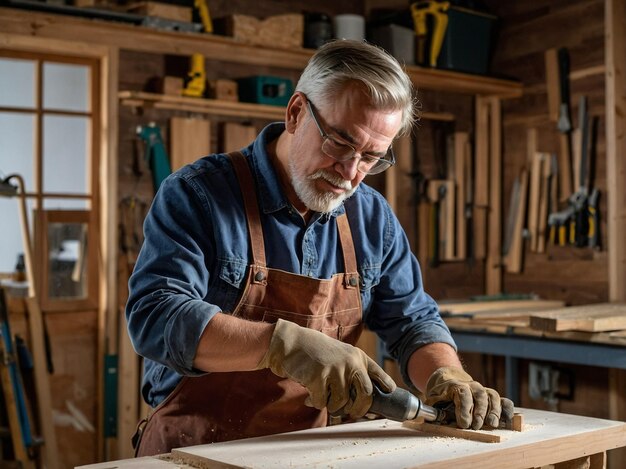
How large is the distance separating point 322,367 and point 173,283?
1.26ft

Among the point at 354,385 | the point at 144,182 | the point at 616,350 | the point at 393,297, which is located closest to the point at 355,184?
the point at 393,297

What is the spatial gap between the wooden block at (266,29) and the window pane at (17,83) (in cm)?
105

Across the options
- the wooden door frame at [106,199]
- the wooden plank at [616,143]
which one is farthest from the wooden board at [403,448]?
the wooden plank at [616,143]

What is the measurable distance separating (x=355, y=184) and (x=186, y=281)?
50 centimetres

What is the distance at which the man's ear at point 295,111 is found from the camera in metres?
2.14

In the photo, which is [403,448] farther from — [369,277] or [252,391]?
[369,277]

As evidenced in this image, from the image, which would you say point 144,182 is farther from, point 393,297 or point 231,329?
point 231,329

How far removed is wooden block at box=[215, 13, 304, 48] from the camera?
4637mm

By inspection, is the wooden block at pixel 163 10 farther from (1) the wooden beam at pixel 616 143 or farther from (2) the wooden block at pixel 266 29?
(1) the wooden beam at pixel 616 143

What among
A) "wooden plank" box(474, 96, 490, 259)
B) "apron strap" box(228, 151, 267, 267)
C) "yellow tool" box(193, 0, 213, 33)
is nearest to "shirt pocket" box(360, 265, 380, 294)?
"apron strap" box(228, 151, 267, 267)

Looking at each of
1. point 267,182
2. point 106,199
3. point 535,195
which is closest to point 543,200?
point 535,195

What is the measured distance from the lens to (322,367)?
1790 mm

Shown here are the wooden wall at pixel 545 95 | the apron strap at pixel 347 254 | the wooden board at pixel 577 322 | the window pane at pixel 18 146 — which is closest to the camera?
the apron strap at pixel 347 254

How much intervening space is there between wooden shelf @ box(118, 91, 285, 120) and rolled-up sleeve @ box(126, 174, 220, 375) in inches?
95.0
